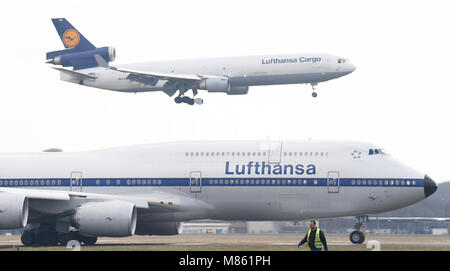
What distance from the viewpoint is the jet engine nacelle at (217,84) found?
207 feet

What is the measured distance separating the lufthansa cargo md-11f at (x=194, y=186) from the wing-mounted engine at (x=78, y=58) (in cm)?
3417

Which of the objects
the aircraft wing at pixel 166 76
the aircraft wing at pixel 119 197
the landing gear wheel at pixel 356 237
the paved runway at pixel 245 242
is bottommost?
the paved runway at pixel 245 242

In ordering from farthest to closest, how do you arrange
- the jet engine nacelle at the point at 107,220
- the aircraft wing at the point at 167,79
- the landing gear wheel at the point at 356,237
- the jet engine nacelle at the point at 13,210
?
the aircraft wing at the point at 167,79, the landing gear wheel at the point at 356,237, the jet engine nacelle at the point at 107,220, the jet engine nacelle at the point at 13,210

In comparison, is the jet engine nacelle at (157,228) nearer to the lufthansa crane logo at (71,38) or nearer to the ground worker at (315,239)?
the ground worker at (315,239)

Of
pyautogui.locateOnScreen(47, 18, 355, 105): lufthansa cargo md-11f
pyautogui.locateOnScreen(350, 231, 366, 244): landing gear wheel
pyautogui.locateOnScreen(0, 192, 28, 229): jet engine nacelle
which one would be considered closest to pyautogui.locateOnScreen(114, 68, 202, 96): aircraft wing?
pyautogui.locateOnScreen(47, 18, 355, 105): lufthansa cargo md-11f

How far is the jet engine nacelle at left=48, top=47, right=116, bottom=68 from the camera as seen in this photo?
7038 cm

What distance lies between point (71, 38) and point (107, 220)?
4690 cm

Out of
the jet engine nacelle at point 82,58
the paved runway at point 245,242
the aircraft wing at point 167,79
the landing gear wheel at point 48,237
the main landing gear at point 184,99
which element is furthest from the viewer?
the jet engine nacelle at point 82,58

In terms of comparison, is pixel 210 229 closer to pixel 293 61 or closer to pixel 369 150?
pixel 293 61

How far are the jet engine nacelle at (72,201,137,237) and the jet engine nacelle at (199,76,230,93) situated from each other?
30.5m

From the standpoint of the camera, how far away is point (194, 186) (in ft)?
116

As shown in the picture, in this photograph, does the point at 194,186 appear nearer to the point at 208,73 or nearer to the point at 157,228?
the point at 157,228

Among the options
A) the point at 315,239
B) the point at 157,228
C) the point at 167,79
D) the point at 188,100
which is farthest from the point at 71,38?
the point at 315,239

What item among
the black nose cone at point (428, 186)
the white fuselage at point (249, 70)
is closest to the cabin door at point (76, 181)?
the black nose cone at point (428, 186)
